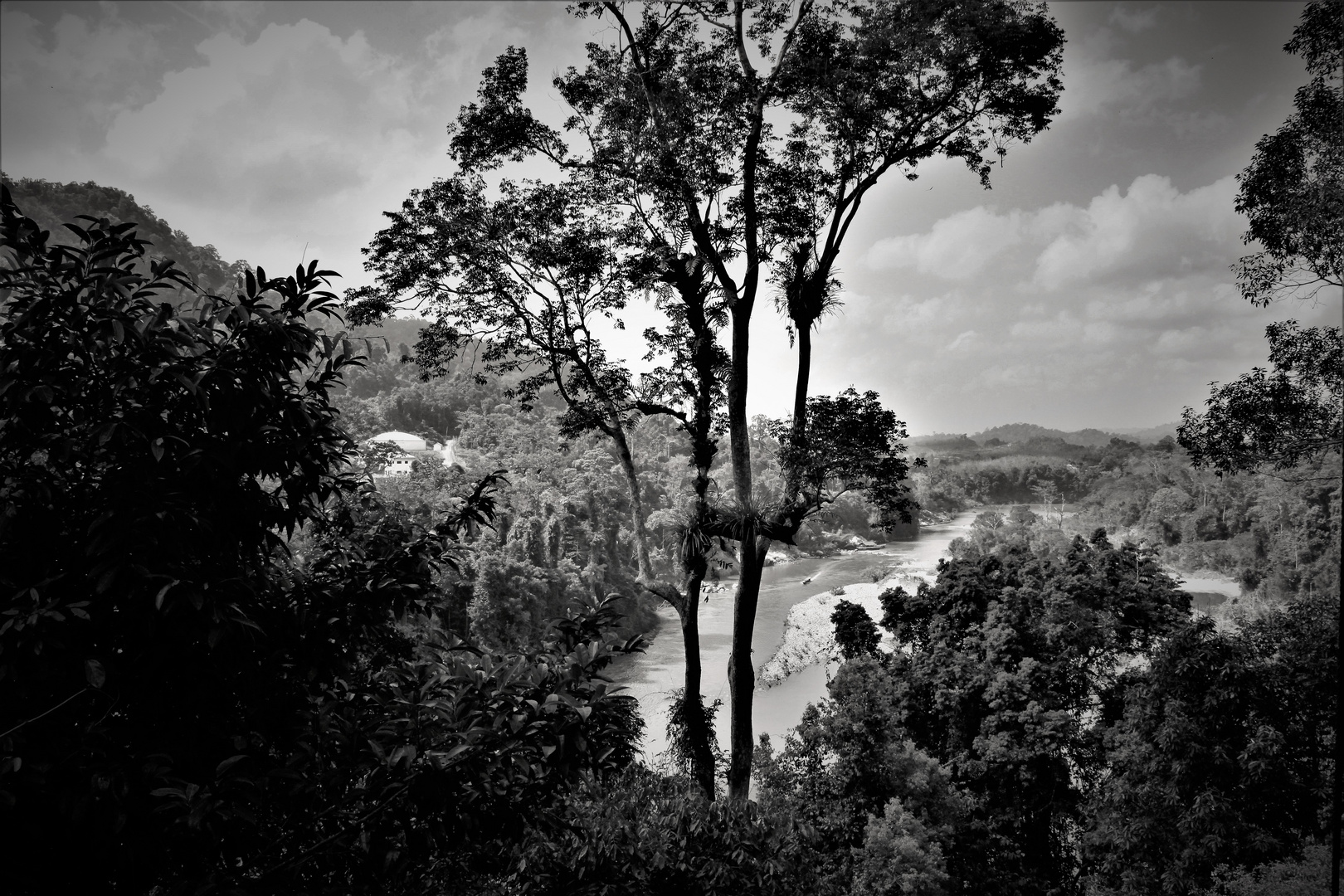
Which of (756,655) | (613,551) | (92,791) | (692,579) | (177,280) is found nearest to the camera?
(92,791)

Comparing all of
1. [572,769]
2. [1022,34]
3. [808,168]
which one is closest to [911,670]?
[808,168]

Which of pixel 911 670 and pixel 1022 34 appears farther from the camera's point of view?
pixel 911 670

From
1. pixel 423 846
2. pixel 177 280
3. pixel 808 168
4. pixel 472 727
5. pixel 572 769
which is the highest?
pixel 808 168

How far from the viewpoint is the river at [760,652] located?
2073cm

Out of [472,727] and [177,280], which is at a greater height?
[177,280]

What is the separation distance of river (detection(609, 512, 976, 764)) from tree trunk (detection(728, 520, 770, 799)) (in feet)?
10.2

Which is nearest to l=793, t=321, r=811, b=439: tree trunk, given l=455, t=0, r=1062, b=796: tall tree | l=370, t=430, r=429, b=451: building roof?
l=455, t=0, r=1062, b=796: tall tree

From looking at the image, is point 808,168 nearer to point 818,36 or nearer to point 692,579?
point 818,36

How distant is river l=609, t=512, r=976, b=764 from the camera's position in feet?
68.0

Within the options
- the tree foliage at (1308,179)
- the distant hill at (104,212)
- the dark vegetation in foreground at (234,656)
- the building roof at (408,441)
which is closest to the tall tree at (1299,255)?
the tree foliage at (1308,179)

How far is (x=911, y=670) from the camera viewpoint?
14594 mm

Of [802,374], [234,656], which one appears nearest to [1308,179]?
[802,374]

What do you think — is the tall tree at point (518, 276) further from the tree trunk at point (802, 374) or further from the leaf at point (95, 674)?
the leaf at point (95, 674)

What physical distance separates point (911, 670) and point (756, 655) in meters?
11.1
